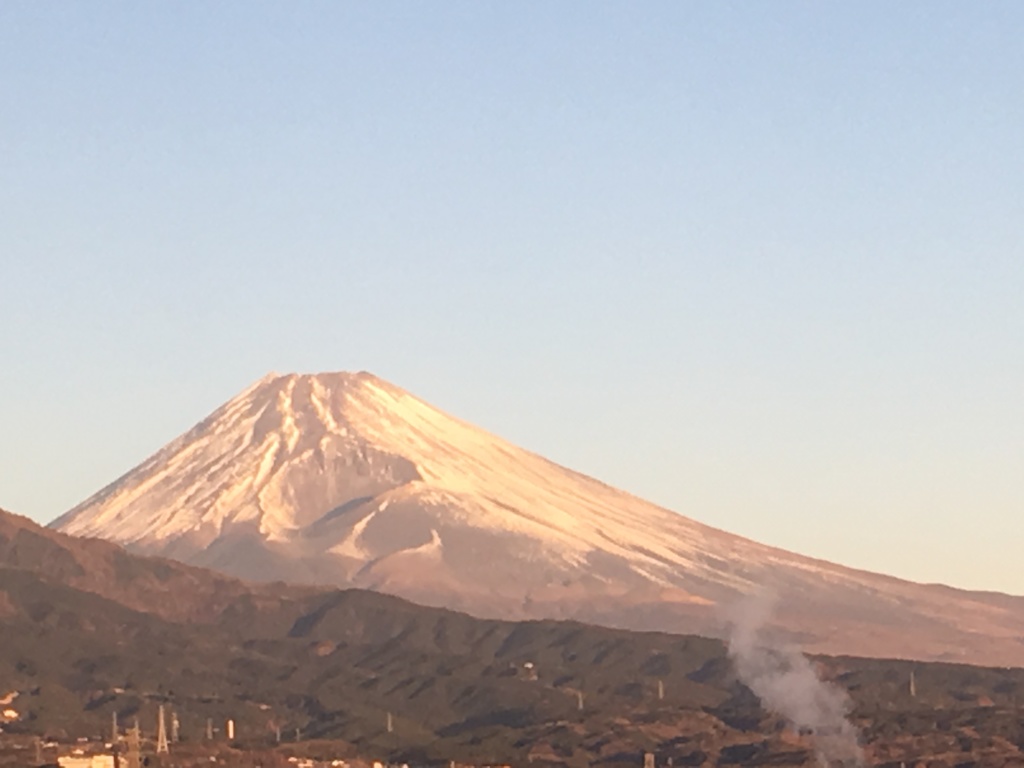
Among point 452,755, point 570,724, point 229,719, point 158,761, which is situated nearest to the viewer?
point 158,761

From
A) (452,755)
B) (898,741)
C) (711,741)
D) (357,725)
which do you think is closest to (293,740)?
(357,725)

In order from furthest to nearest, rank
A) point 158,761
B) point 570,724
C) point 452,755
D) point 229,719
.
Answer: point 229,719 → point 570,724 → point 452,755 → point 158,761

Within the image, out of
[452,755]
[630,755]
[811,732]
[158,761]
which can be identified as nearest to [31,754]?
[158,761]

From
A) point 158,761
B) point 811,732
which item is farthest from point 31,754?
point 811,732

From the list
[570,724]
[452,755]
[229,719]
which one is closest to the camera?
[452,755]

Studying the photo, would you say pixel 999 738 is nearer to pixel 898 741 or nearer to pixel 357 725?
pixel 898 741

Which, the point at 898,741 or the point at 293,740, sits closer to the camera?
the point at 898,741

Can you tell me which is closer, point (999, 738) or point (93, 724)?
point (999, 738)

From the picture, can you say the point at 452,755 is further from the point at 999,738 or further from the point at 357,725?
the point at 999,738

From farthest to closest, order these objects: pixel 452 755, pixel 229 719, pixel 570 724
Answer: pixel 229 719, pixel 570 724, pixel 452 755
